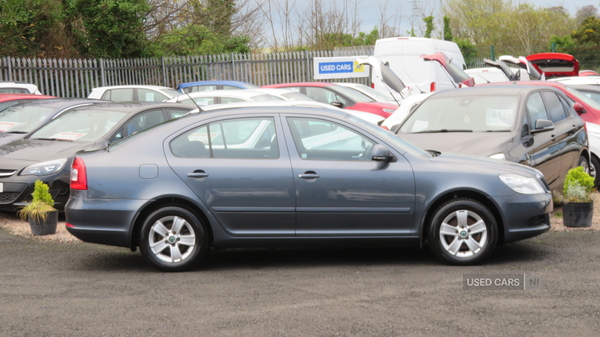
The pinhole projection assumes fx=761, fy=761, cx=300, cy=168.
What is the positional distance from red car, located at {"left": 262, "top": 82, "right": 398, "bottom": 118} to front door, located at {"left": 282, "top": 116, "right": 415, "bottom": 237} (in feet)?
33.1

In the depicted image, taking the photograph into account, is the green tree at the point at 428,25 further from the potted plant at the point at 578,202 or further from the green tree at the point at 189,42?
the potted plant at the point at 578,202

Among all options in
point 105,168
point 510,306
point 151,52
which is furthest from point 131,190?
point 151,52

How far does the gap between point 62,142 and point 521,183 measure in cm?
618

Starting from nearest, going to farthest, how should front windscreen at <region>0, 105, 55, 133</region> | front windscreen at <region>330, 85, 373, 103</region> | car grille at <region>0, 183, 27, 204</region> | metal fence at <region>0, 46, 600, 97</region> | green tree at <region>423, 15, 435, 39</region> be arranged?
car grille at <region>0, 183, 27, 204</region>
front windscreen at <region>0, 105, 55, 133</region>
front windscreen at <region>330, 85, 373, 103</region>
metal fence at <region>0, 46, 600, 97</region>
green tree at <region>423, 15, 435, 39</region>

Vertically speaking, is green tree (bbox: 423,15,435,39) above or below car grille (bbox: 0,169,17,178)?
above

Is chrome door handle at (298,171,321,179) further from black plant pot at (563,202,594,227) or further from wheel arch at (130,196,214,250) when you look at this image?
black plant pot at (563,202,594,227)

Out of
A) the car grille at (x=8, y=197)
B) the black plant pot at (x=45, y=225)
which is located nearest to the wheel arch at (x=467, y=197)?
the black plant pot at (x=45, y=225)

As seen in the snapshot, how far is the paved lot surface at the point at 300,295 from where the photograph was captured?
5047 millimetres

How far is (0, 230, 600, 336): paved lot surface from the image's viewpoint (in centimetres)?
505

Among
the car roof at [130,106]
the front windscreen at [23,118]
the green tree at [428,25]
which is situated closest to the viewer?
the car roof at [130,106]

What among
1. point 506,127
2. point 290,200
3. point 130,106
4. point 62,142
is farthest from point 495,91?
point 62,142

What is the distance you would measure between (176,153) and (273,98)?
28.7 ft

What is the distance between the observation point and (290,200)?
671 cm

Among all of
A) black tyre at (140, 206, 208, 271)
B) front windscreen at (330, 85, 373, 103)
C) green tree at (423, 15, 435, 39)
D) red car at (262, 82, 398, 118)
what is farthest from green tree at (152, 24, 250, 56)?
black tyre at (140, 206, 208, 271)
